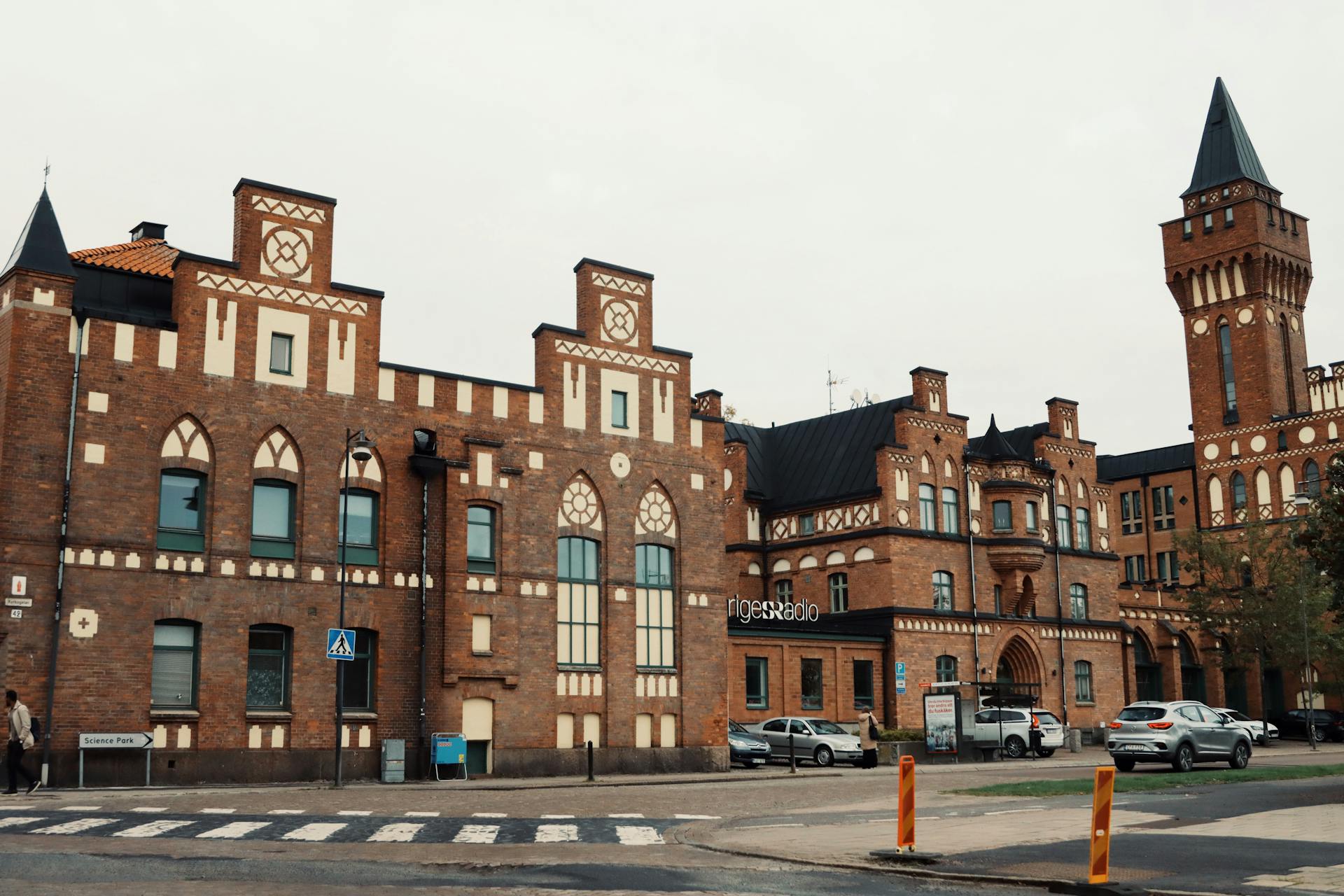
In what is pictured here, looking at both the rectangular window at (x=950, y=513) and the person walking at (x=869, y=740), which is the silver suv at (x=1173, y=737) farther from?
the rectangular window at (x=950, y=513)

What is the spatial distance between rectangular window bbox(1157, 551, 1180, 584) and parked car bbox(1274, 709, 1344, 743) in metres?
13.5

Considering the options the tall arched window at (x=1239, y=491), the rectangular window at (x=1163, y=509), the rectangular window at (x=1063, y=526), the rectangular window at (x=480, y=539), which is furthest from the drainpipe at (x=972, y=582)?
the rectangular window at (x=1163, y=509)

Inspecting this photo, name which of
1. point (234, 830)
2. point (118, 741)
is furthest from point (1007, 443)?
point (234, 830)

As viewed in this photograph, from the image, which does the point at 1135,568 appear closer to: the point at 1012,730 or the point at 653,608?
the point at 1012,730

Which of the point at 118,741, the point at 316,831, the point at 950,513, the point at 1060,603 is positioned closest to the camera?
the point at 316,831

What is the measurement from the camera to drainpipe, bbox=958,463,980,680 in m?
52.5

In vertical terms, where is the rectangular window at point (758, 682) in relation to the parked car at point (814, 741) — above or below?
above

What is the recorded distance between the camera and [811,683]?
4884 centimetres

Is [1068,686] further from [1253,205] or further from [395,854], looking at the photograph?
[395,854]

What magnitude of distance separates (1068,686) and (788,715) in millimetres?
14422

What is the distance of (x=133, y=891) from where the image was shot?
11.8 m

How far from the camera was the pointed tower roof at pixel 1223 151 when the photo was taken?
69688mm

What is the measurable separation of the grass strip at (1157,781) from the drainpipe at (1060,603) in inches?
904

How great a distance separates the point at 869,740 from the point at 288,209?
77.7ft
